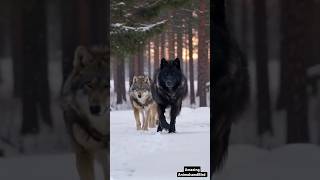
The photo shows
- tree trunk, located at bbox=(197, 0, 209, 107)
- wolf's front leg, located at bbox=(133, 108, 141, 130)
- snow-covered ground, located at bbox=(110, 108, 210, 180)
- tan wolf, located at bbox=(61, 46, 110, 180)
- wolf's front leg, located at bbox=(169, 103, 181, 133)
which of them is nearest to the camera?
tan wolf, located at bbox=(61, 46, 110, 180)

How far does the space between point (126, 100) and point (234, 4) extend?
69.5ft

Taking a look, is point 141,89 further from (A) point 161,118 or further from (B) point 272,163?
(B) point 272,163

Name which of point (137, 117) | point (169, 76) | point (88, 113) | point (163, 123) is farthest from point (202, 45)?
point (88, 113)

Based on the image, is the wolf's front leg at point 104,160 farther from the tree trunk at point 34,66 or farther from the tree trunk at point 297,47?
the tree trunk at point 297,47

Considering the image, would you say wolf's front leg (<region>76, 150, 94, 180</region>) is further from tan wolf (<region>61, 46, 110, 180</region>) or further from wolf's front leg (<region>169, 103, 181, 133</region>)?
wolf's front leg (<region>169, 103, 181, 133</region>)

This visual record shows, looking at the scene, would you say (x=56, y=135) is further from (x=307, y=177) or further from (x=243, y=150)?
(x=307, y=177)

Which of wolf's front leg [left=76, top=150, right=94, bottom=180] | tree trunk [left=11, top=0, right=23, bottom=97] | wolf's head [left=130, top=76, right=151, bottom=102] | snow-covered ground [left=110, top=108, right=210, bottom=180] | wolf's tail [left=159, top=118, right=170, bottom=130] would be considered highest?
tree trunk [left=11, top=0, right=23, bottom=97]

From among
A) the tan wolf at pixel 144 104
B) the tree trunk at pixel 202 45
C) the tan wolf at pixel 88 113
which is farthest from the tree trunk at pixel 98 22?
the tree trunk at pixel 202 45

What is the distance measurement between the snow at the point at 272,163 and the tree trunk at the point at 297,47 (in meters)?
0.34

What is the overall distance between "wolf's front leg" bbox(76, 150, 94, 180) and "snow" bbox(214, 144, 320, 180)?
3.58 feet

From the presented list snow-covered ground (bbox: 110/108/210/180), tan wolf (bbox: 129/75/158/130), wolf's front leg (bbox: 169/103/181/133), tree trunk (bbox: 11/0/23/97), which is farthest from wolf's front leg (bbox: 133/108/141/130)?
tree trunk (bbox: 11/0/23/97)

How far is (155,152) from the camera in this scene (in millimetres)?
10836

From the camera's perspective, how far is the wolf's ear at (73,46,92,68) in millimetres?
4703

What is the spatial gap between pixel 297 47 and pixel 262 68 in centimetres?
34
